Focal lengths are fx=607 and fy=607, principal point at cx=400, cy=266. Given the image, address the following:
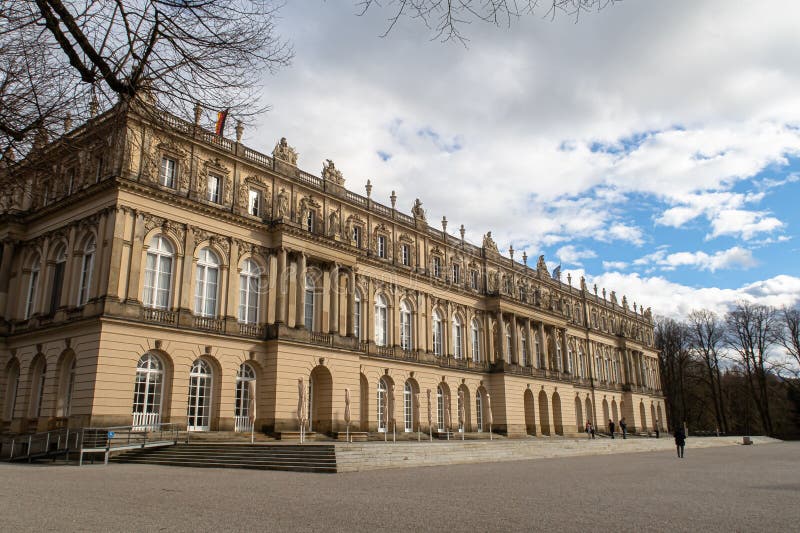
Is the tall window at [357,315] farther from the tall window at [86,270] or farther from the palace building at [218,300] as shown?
the tall window at [86,270]

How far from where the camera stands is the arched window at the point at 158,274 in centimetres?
2673

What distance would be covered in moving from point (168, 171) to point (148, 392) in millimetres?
10210

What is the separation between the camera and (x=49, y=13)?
263 inches

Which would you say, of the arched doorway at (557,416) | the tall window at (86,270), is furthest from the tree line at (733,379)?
the tall window at (86,270)

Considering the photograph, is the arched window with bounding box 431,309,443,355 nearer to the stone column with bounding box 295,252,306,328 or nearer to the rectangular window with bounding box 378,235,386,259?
the rectangular window with bounding box 378,235,386,259

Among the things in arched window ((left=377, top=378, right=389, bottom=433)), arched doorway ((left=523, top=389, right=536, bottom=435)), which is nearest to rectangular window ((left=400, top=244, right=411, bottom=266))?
arched window ((left=377, top=378, right=389, bottom=433))

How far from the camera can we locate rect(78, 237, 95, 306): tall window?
26.7 meters

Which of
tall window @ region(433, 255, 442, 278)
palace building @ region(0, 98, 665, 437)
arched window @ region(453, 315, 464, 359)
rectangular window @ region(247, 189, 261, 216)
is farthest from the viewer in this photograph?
arched window @ region(453, 315, 464, 359)

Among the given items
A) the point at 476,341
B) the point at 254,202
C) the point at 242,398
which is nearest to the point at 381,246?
the point at 254,202

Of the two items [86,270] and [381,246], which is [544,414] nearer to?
[381,246]

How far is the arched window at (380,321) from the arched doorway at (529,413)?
55.5 ft

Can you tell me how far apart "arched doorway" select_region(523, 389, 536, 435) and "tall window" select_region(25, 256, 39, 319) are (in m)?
36.1

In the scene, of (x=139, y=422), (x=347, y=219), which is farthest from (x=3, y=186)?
(x=347, y=219)

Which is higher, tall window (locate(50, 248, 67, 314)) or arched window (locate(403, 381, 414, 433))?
tall window (locate(50, 248, 67, 314))
